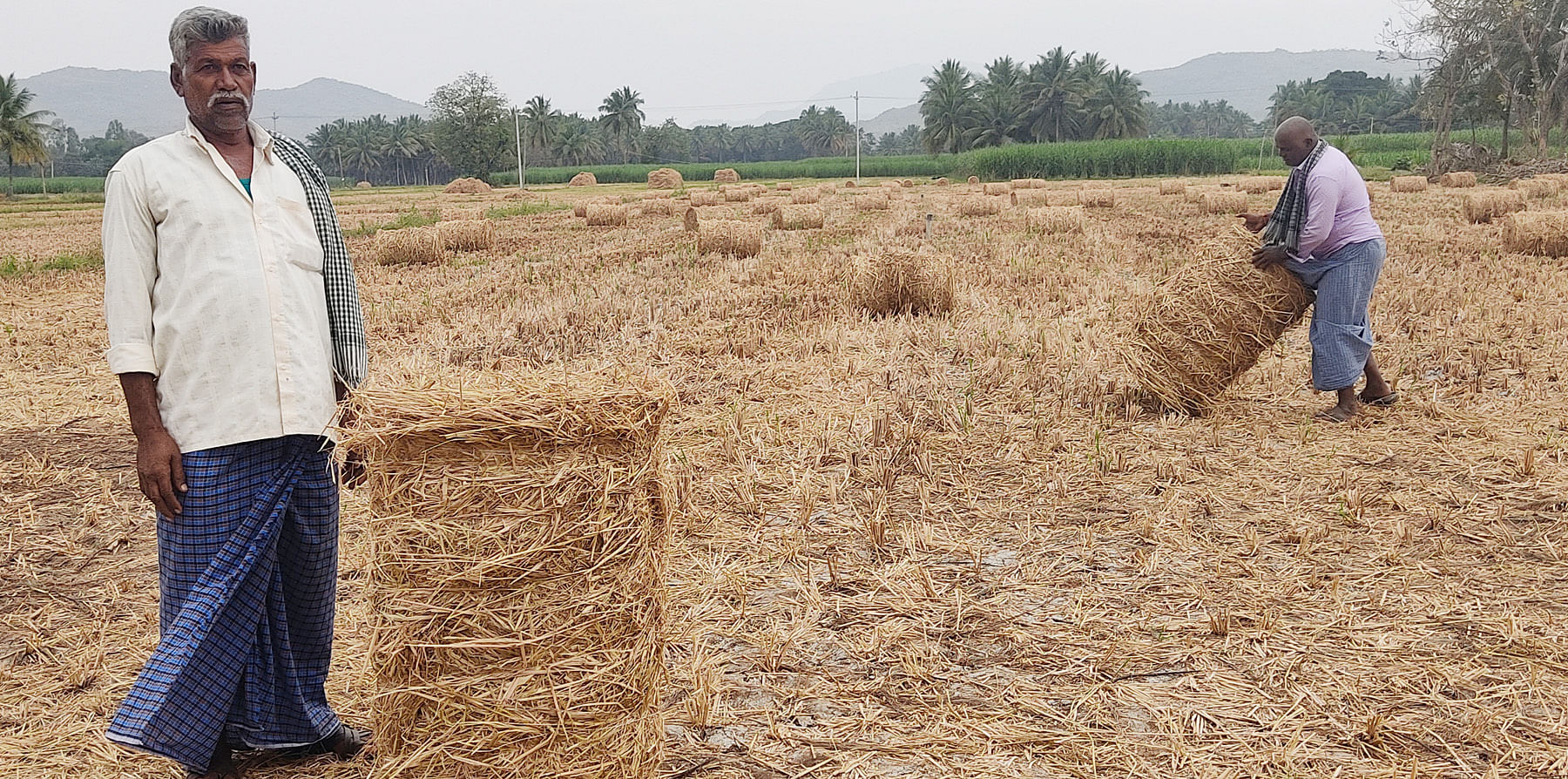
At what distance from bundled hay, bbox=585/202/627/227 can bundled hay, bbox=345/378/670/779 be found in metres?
19.8

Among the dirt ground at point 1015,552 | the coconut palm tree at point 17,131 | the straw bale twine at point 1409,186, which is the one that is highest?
the coconut palm tree at point 17,131

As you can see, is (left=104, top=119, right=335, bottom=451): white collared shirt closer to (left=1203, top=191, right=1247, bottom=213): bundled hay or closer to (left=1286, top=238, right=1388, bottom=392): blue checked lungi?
(left=1286, top=238, right=1388, bottom=392): blue checked lungi

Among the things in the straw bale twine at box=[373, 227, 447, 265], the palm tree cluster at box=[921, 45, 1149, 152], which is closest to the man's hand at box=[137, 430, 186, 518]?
the straw bale twine at box=[373, 227, 447, 265]

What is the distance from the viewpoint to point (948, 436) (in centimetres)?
630

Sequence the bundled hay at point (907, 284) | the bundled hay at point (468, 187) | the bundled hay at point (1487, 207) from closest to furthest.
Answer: the bundled hay at point (907, 284)
the bundled hay at point (1487, 207)
the bundled hay at point (468, 187)

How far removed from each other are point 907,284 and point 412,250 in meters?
8.54

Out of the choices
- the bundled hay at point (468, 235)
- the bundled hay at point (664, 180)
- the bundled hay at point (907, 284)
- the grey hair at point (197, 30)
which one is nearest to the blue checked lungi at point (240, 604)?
the grey hair at point (197, 30)

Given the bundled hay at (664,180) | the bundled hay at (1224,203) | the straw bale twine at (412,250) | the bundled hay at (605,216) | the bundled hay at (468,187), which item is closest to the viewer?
the straw bale twine at (412,250)

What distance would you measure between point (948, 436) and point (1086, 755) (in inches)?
129

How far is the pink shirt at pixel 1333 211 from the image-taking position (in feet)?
20.5

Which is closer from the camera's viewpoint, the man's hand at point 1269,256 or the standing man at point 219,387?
the standing man at point 219,387

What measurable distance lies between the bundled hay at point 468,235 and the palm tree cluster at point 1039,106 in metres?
69.4

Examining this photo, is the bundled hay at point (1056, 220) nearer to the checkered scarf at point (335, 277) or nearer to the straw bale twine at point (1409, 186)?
the straw bale twine at point (1409, 186)

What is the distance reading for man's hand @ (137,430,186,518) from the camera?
267cm
